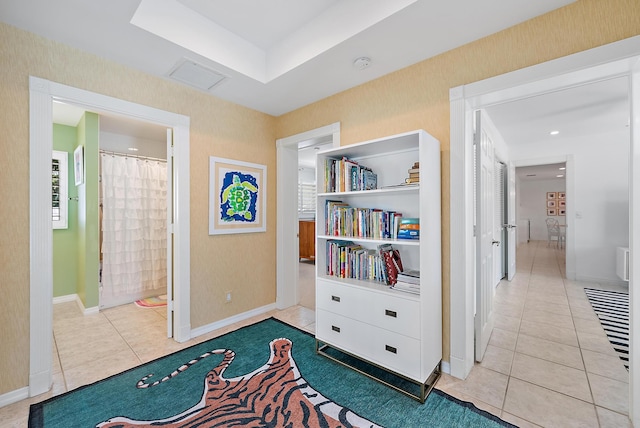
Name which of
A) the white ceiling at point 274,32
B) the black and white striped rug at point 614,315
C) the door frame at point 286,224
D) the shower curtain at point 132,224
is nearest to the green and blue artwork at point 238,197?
the door frame at point 286,224

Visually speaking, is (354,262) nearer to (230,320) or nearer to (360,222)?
(360,222)

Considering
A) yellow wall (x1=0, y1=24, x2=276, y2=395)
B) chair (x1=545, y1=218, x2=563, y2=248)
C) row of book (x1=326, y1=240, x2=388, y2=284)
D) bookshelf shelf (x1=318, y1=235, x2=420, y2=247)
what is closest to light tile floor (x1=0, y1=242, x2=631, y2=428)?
yellow wall (x1=0, y1=24, x2=276, y2=395)

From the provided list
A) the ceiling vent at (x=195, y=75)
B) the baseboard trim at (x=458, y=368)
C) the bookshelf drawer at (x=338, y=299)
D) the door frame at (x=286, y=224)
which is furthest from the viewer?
the door frame at (x=286, y=224)

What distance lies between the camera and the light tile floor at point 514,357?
171 cm

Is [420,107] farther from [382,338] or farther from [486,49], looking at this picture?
[382,338]

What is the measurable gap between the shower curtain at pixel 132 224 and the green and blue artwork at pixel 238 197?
1674mm

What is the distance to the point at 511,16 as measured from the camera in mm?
1709

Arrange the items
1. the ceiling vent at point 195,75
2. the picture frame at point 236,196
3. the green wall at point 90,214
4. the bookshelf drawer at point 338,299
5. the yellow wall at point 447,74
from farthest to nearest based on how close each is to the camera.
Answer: the green wall at point 90,214
the picture frame at point 236,196
the ceiling vent at point 195,75
the bookshelf drawer at point 338,299
the yellow wall at point 447,74

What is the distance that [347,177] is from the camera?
231cm

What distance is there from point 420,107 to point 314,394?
2304 millimetres

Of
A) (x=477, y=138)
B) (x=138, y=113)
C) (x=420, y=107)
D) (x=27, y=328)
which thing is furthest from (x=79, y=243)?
(x=477, y=138)

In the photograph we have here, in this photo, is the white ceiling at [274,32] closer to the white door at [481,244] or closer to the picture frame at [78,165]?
the white door at [481,244]

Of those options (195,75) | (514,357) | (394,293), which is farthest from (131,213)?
(514,357)

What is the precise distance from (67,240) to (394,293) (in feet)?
14.2
